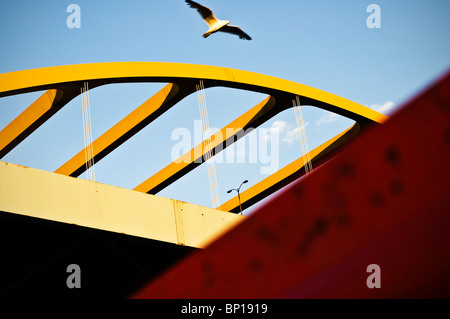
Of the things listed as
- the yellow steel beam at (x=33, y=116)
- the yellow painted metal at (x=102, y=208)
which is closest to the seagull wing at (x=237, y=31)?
the yellow painted metal at (x=102, y=208)

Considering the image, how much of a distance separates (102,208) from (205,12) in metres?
4.92

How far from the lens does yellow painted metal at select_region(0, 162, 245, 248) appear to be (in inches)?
341

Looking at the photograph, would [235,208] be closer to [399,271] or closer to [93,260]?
[93,260]

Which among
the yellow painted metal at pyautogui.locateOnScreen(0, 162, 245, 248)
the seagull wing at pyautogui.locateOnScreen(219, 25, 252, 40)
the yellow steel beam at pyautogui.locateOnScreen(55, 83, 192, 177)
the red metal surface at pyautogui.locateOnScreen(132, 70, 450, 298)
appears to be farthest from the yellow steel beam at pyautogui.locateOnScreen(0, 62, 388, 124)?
the red metal surface at pyautogui.locateOnScreen(132, 70, 450, 298)

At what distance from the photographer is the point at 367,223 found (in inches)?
28.0

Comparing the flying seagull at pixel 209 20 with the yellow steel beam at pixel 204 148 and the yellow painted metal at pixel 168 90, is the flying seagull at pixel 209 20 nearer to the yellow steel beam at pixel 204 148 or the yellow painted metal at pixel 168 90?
the yellow painted metal at pixel 168 90

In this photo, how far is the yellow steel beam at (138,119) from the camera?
15.6 meters

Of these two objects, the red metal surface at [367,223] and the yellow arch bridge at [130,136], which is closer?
the red metal surface at [367,223]

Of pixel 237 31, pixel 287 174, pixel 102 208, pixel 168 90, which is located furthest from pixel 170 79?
pixel 287 174

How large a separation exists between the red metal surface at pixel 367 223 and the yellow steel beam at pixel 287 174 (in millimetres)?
20517

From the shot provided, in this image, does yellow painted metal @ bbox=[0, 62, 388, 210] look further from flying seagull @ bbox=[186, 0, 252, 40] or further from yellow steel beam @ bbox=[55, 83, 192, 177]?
flying seagull @ bbox=[186, 0, 252, 40]

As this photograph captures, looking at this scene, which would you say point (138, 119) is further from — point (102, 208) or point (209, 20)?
point (102, 208)

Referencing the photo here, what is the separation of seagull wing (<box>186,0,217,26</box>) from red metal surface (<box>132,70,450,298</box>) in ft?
34.9
